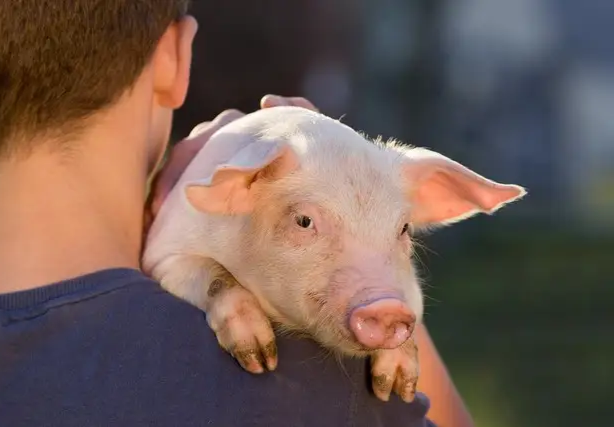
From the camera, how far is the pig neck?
1.76m

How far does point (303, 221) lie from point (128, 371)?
49cm

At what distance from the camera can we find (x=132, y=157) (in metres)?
1.95

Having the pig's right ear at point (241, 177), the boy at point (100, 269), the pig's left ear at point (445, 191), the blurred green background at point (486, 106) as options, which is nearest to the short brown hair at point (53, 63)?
the boy at point (100, 269)

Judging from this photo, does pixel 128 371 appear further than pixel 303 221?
No

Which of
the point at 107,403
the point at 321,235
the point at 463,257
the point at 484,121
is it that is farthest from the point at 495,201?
the point at 484,121

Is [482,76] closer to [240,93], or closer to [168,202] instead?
[240,93]

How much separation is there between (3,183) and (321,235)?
0.49m

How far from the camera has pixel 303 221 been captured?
6.70 ft

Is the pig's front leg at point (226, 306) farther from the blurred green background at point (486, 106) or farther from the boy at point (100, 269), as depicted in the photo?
the blurred green background at point (486, 106)

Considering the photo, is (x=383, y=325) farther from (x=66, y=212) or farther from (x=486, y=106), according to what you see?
(x=486, y=106)

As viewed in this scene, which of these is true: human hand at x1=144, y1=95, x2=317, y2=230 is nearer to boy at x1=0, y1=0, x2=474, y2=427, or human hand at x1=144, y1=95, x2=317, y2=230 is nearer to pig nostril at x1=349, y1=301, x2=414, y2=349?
boy at x1=0, y1=0, x2=474, y2=427

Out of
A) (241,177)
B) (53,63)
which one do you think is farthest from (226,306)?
(53,63)

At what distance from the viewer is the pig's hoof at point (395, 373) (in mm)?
1842

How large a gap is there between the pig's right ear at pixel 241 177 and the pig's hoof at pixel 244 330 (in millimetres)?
146
